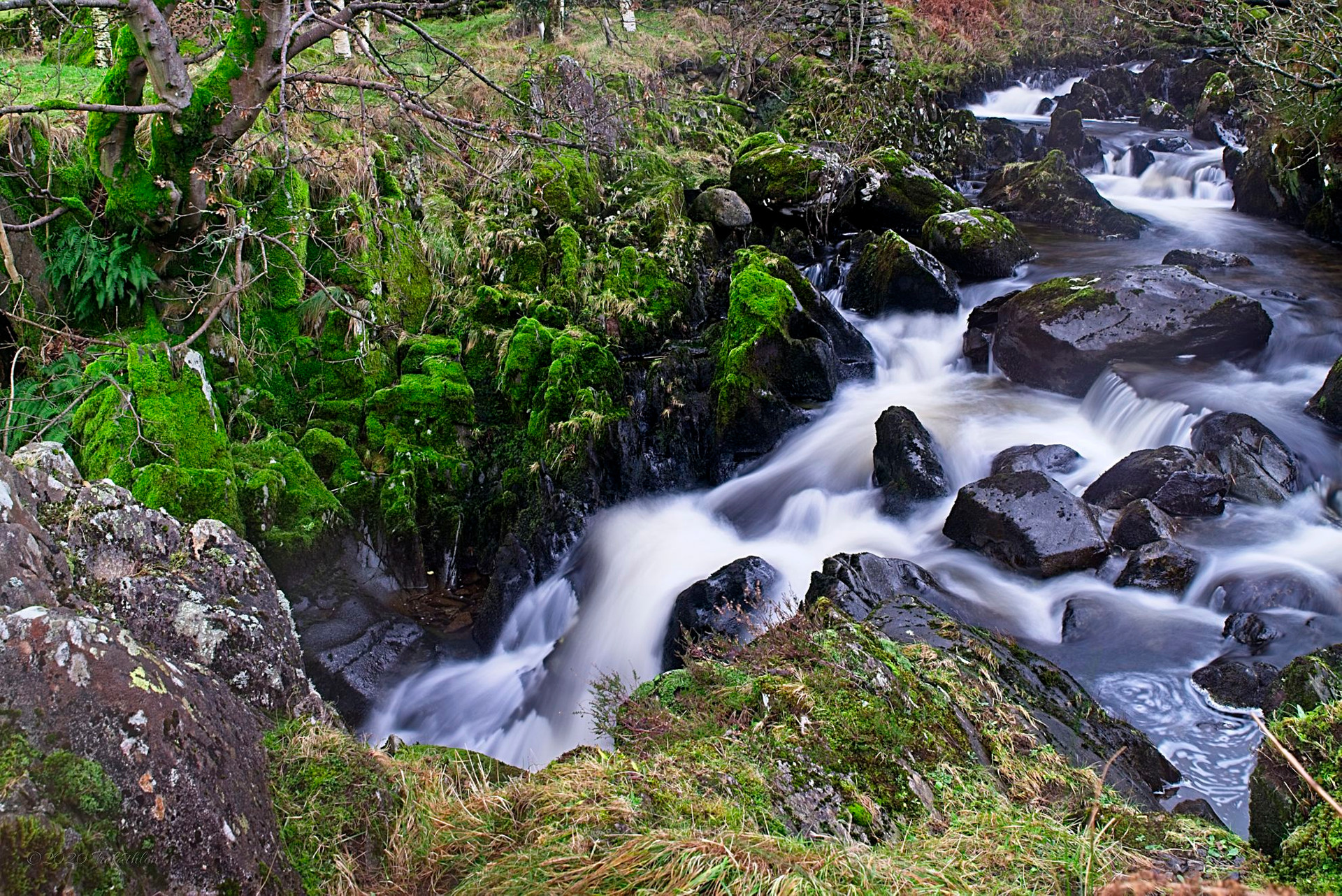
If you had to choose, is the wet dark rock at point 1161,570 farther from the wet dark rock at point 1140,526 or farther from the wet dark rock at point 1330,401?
the wet dark rock at point 1330,401

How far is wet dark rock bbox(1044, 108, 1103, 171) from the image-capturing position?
18.7 m

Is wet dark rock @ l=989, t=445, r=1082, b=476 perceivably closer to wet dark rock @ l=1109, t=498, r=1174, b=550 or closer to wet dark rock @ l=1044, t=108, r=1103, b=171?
wet dark rock @ l=1109, t=498, r=1174, b=550

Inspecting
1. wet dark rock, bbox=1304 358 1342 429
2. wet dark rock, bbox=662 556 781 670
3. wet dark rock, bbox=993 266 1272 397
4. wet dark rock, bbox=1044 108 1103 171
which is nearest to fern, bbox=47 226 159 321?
wet dark rock, bbox=662 556 781 670

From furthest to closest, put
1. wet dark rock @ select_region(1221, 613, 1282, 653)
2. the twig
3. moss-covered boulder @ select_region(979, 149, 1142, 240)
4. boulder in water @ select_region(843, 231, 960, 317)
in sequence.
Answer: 1. moss-covered boulder @ select_region(979, 149, 1142, 240)
2. boulder in water @ select_region(843, 231, 960, 317)
3. wet dark rock @ select_region(1221, 613, 1282, 653)
4. the twig

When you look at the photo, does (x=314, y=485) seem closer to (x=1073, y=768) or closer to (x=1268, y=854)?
(x=1073, y=768)

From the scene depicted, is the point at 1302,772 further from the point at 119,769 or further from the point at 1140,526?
the point at 1140,526

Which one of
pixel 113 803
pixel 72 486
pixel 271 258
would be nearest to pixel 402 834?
pixel 113 803

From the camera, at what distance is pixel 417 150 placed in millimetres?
11789

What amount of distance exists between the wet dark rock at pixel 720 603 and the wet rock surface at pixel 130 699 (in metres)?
3.64

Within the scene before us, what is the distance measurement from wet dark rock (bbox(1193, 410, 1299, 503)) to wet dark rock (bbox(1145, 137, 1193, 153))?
13.2m

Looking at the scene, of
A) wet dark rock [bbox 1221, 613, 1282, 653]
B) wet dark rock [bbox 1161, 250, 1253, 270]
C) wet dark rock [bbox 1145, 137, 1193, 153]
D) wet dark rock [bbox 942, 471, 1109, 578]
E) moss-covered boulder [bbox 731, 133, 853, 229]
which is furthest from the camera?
wet dark rock [bbox 1145, 137, 1193, 153]

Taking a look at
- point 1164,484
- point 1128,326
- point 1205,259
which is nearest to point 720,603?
point 1164,484

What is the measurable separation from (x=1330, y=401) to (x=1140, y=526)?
11.1 feet

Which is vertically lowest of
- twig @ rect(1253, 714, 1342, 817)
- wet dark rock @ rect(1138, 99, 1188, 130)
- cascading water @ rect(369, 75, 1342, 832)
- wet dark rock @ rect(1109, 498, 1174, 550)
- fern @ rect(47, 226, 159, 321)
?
cascading water @ rect(369, 75, 1342, 832)
